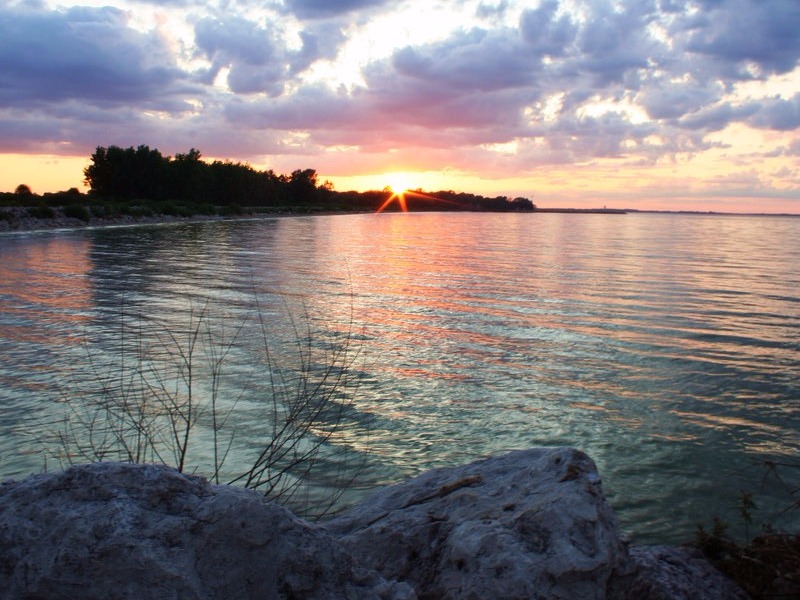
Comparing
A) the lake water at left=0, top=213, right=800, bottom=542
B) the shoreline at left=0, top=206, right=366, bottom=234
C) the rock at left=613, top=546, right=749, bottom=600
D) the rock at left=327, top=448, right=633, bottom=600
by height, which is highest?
the shoreline at left=0, top=206, right=366, bottom=234

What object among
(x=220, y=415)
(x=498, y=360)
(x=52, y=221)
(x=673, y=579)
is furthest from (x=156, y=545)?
(x=52, y=221)

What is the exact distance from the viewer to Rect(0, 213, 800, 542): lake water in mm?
6918

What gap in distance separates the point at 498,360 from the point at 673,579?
7.69 m

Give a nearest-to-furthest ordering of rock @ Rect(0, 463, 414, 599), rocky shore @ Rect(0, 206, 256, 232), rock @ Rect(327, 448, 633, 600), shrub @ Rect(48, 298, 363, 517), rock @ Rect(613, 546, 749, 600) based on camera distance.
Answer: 1. rock @ Rect(0, 463, 414, 599)
2. rock @ Rect(327, 448, 633, 600)
3. rock @ Rect(613, 546, 749, 600)
4. shrub @ Rect(48, 298, 363, 517)
5. rocky shore @ Rect(0, 206, 256, 232)

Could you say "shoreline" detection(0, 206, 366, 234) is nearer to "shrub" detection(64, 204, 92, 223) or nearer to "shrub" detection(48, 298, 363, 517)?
"shrub" detection(64, 204, 92, 223)

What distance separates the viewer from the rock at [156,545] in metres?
2.51

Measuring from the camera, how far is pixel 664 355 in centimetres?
1171

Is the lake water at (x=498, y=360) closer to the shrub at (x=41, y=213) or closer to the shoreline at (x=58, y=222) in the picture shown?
the shoreline at (x=58, y=222)

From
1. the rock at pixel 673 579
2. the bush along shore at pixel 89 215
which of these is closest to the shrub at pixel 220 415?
the rock at pixel 673 579

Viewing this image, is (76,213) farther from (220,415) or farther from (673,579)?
(673,579)

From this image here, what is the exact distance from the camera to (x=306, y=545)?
8.93 feet

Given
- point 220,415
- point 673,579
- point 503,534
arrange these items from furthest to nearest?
1. point 220,415
2. point 673,579
3. point 503,534

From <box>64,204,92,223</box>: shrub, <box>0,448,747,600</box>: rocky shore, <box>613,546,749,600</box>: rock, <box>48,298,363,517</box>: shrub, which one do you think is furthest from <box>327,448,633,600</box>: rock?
<box>64,204,92,223</box>: shrub

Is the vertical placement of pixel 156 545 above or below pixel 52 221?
below
